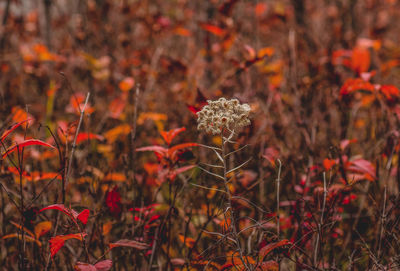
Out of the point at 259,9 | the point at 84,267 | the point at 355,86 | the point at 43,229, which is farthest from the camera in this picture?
the point at 259,9

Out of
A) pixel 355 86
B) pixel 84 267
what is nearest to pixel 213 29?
pixel 355 86

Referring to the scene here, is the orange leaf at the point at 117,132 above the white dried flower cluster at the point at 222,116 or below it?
below

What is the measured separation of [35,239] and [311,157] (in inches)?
45.0

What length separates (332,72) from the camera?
6.38ft

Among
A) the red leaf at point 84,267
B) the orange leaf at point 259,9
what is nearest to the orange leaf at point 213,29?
the orange leaf at point 259,9

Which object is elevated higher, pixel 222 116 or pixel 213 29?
pixel 213 29

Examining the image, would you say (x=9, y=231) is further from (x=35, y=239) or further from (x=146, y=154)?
(x=146, y=154)

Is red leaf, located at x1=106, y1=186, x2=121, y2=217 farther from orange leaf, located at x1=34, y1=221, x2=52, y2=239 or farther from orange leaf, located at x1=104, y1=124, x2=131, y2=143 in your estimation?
orange leaf, located at x1=104, y1=124, x2=131, y2=143

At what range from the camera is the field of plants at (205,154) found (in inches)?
39.2

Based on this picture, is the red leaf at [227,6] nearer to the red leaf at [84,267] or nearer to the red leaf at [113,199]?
the red leaf at [113,199]

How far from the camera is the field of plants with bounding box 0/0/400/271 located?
1.00 meters

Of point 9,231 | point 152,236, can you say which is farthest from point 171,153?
point 9,231

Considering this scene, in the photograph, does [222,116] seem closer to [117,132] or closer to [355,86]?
[355,86]

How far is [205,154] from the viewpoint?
1914 millimetres
